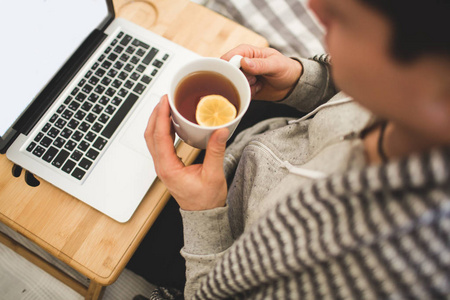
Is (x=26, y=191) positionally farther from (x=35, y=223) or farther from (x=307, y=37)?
(x=307, y=37)

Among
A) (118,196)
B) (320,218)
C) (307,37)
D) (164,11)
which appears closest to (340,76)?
(320,218)

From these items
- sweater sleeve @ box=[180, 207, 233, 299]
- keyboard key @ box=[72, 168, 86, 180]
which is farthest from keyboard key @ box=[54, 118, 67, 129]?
sweater sleeve @ box=[180, 207, 233, 299]

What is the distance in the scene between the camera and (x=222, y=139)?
48 cm

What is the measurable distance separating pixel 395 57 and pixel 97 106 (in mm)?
596

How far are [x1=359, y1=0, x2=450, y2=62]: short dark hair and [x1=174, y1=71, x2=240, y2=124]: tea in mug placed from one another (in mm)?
324

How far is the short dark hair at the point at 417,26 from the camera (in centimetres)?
23

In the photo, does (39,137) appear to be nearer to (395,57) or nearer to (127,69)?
(127,69)

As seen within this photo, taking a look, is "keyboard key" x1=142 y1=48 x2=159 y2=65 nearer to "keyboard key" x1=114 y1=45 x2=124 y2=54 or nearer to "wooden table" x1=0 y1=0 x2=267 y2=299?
"keyboard key" x1=114 y1=45 x2=124 y2=54

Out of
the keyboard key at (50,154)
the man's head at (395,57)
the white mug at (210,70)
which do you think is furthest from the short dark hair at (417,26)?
the keyboard key at (50,154)

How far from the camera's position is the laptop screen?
1.75ft

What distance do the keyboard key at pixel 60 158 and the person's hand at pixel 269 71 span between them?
397 millimetres

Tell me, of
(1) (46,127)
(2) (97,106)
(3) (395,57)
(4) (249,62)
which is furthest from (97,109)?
(3) (395,57)

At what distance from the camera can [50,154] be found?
61 centimetres

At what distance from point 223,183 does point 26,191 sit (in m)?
0.43
